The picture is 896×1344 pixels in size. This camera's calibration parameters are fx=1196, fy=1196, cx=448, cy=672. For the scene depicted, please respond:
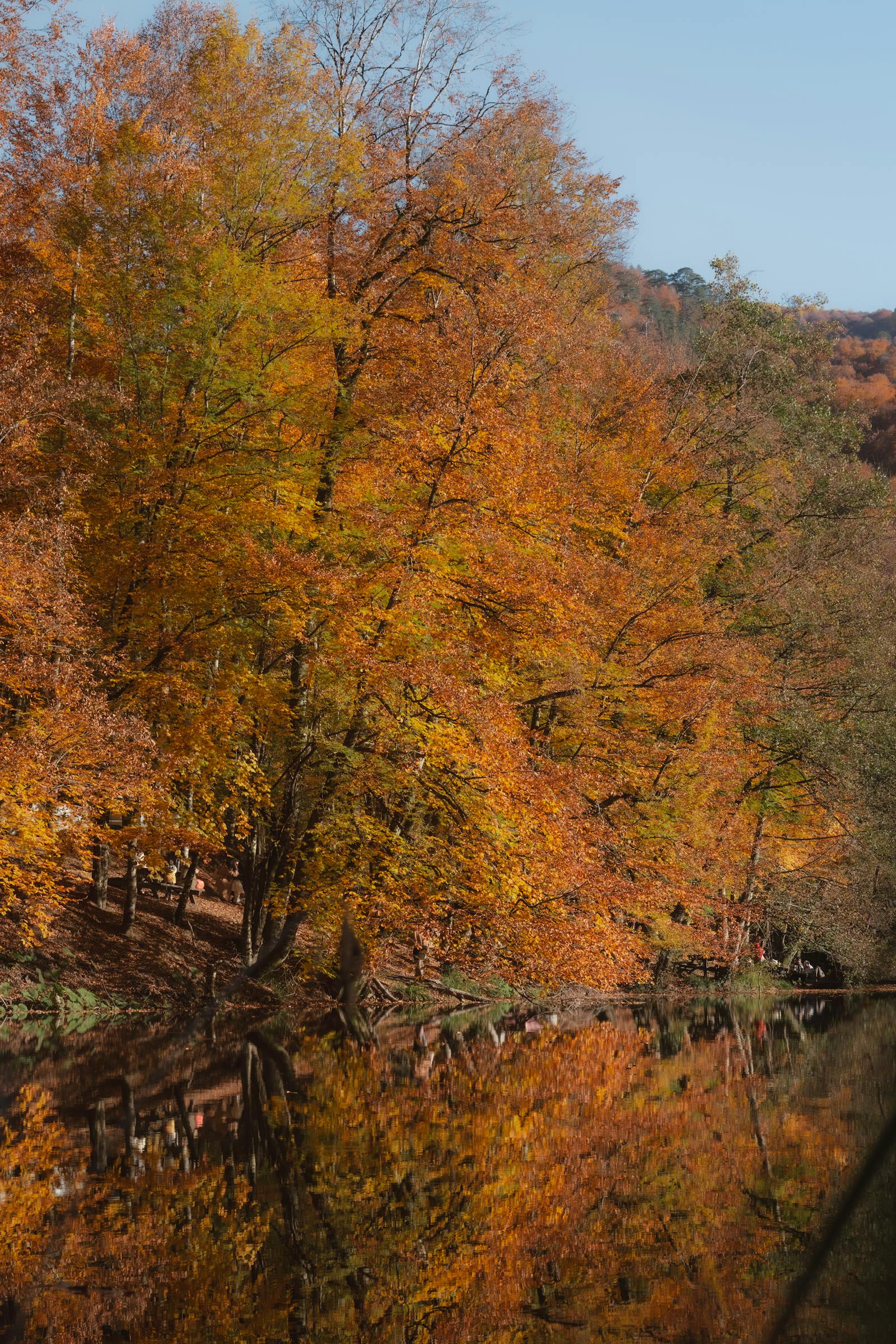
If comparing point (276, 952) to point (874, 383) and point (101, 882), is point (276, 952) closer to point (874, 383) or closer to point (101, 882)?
point (101, 882)

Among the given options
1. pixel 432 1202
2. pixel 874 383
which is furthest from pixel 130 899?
pixel 874 383

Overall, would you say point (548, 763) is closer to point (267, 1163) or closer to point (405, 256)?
point (405, 256)

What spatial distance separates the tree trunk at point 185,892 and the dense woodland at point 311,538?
33.7 inches

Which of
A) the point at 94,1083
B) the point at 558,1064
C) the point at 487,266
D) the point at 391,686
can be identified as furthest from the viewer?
Result: the point at 487,266

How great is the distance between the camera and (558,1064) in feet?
41.6

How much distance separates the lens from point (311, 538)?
607 inches

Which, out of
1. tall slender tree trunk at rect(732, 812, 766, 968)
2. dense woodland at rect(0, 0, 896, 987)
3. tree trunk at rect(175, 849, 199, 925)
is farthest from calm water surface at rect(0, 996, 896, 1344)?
tall slender tree trunk at rect(732, 812, 766, 968)

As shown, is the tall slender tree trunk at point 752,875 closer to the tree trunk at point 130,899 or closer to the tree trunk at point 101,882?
the tree trunk at point 130,899

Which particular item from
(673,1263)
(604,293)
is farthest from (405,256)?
(673,1263)

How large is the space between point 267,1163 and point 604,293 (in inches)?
1047

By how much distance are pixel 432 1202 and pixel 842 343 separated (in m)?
73.1

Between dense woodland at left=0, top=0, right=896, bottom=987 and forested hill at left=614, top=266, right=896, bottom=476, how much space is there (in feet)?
64.3

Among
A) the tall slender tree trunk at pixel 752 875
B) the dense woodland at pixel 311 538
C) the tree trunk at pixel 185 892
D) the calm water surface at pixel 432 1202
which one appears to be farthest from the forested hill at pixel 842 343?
the calm water surface at pixel 432 1202

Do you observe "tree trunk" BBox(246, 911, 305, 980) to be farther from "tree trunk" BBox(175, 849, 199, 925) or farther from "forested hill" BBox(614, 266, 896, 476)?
"forested hill" BBox(614, 266, 896, 476)
